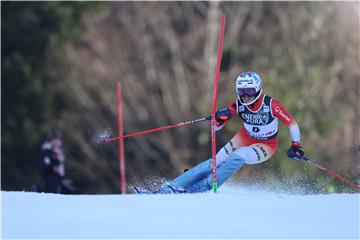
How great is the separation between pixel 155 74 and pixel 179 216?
66.2 feet

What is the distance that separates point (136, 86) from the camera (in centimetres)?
2798

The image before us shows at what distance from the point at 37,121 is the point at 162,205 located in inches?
733

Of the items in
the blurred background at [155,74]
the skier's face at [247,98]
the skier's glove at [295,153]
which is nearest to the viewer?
the skier's glove at [295,153]

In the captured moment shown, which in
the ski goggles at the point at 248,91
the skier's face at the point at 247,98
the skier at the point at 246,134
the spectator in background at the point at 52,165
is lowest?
the spectator in background at the point at 52,165

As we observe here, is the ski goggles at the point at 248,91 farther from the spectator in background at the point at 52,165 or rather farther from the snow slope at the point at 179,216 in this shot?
the spectator in background at the point at 52,165

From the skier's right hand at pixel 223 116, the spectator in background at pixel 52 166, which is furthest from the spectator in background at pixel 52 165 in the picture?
the skier's right hand at pixel 223 116

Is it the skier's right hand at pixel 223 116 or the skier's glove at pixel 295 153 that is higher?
the skier's right hand at pixel 223 116

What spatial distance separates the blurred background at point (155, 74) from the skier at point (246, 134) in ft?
48.3

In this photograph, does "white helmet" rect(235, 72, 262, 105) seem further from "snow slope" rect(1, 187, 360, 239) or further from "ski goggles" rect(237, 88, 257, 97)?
"snow slope" rect(1, 187, 360, 239)

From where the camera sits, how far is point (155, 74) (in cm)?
2798

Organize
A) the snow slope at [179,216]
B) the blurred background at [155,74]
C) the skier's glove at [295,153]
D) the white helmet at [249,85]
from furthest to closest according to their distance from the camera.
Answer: the blurred background at [155,74] < the white helmet at [249,85] < the skier's glove at [295,153] < the snow slope at [179,216]

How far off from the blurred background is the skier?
1471cm

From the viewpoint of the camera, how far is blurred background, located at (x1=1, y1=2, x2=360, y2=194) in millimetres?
25969

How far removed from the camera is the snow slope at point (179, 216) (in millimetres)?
7457
